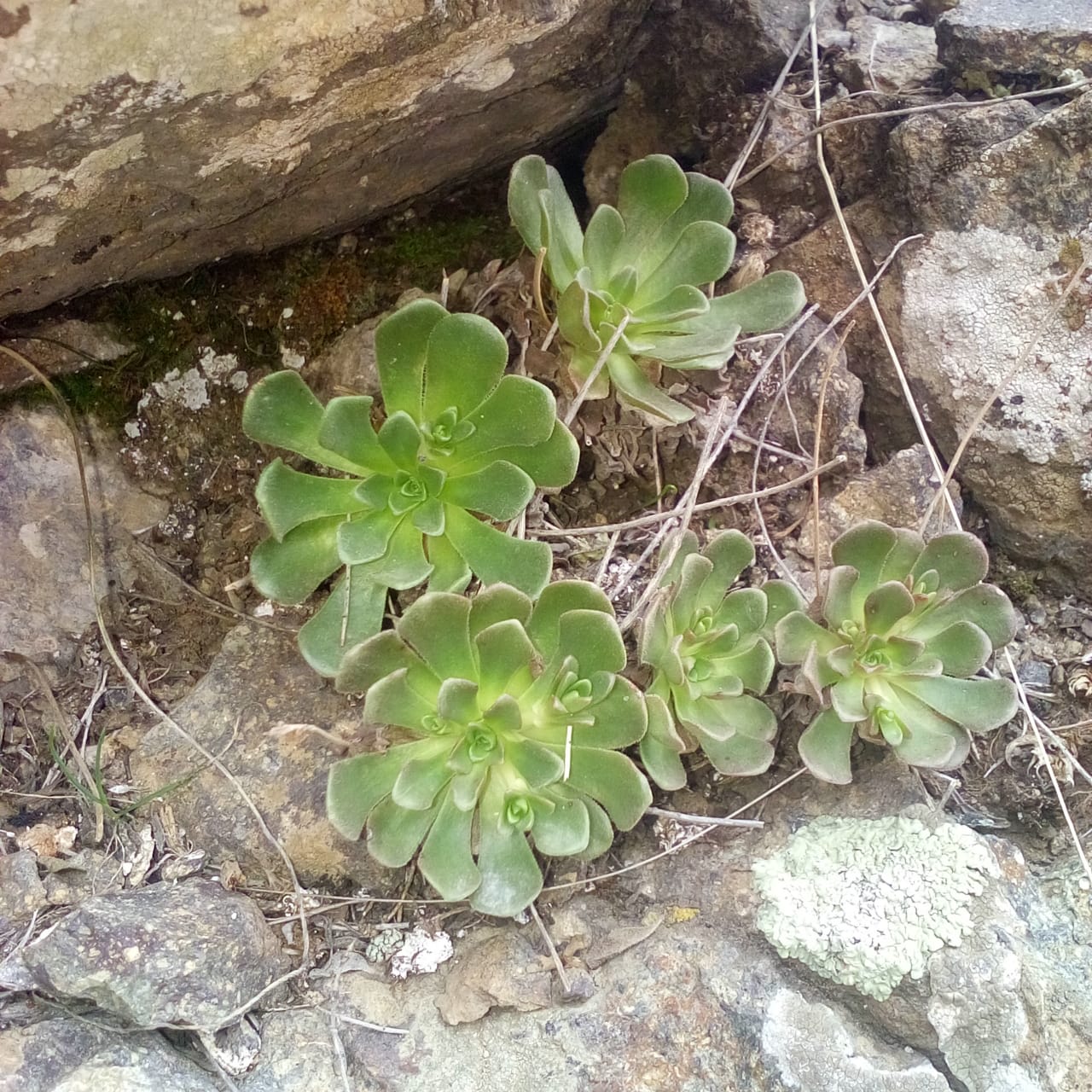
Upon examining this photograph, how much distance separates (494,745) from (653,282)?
2.77ft

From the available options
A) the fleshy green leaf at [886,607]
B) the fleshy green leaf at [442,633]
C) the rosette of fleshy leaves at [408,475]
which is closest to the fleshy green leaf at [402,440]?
the rosette of fleshy leaves at [408,475]

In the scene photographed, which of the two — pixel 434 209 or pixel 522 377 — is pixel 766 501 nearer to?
pixel 522 377

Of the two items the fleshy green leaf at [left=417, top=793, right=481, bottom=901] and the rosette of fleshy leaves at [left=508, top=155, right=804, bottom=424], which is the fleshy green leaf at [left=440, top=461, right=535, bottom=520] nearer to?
the rosette of fleshy leaves at [left=508, top=155, right=804, bottom=424]

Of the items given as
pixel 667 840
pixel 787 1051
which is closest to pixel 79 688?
pixel 667 840

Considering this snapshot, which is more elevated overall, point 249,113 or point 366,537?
point 249,113

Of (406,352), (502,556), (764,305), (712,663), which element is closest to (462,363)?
(406,352)

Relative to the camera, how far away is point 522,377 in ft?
4.70

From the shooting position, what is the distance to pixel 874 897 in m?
1.41

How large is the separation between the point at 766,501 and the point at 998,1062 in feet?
3.05

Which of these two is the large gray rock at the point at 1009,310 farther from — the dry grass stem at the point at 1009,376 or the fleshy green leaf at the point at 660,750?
the fleshy green leaf at the point at 660,750

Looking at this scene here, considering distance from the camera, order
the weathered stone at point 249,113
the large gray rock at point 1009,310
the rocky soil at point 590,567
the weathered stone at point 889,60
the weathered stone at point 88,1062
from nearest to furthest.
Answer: the weathered stone at point 249,113, the weathered stone at point 88,1062, the rocky soil at point 590,567, the large gray rock at point 1009,310, the weathered stone at point 889,60

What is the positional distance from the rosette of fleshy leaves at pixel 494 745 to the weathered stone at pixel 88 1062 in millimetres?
379

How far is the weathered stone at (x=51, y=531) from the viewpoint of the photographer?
1.65m

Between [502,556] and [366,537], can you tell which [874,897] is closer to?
[502,556]
